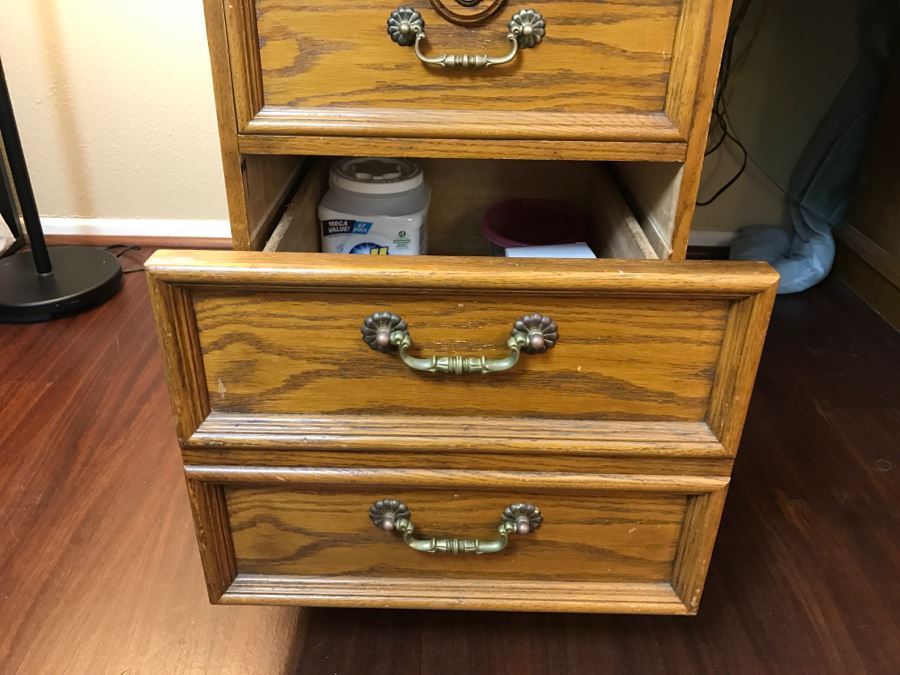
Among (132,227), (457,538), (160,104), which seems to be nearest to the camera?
(457,538)

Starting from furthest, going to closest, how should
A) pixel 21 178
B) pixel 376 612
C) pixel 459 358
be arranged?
pixel 21 178 → pixel 376 612 → pixel 459 358

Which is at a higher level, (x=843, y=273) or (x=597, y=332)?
(x=597, y=332)

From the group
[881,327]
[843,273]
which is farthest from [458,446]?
[843,273]

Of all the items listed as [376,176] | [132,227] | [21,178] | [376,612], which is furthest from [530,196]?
[132,227]

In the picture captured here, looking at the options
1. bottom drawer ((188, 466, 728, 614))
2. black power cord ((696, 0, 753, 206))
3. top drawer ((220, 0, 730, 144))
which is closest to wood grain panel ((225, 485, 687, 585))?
bottom drawer ((188, 466, 728, 614))

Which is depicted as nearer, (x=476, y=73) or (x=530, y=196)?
(x=476, y=73)

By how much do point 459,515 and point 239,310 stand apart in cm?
26

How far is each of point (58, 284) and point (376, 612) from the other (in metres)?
0.94

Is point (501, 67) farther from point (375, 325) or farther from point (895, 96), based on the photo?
Result: point (895, 96)

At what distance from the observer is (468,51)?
1.89 ft

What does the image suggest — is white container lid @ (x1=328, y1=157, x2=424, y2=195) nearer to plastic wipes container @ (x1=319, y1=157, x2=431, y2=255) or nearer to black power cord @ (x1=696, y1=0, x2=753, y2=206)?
plastic wipes container @ (x1=319, y1=157, x2=431, y2=255)

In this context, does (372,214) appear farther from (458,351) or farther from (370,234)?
(458,351)

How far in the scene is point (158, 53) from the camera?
1.45 meters

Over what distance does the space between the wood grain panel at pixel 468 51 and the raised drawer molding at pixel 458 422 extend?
141mm
